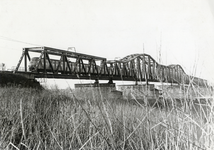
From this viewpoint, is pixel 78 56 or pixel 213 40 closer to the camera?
pixel 213 40

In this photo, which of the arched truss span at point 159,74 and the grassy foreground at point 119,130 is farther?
the arched truss span at point 159,74

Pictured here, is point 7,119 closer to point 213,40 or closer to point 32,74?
point 213,40

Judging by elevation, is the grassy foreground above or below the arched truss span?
below

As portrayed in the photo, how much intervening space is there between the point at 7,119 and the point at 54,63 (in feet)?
68.3

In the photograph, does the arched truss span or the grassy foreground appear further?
the arched truss span

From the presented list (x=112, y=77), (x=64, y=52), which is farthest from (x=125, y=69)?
(x=64, y=52)

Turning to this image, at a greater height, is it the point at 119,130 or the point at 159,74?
the point at 159,74

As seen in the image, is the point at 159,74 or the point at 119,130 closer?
the point at 159,74

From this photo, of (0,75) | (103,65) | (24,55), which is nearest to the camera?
(0,75)

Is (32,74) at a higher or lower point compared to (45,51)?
lower

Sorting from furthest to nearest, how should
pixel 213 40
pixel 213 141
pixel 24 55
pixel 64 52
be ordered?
pixel 64 52 < pixel 24 55 < pixel 213 40 < pixel 213 141

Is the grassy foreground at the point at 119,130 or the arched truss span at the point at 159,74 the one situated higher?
the arched truss span at the point at 159,74

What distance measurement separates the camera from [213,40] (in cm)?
410

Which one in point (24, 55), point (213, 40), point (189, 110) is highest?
point (24, 55)
